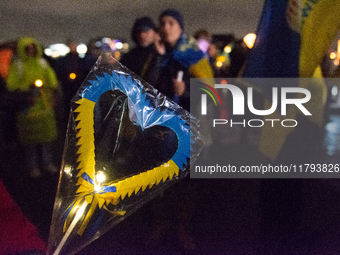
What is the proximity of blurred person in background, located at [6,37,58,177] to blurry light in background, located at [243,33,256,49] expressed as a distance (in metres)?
1.22

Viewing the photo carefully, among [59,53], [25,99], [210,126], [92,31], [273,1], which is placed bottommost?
[210,126]

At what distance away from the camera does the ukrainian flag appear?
1796 mm

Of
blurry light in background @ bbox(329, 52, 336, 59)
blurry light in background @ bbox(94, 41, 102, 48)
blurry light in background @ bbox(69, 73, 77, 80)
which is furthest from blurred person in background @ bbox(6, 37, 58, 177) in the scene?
blurry light in background @ bbox(329, 52, 336, 59)

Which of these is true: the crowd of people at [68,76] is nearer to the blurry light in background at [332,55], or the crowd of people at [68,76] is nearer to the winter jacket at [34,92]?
the winter jacket at [34,92]

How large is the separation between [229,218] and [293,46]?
1172 mm

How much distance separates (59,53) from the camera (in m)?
1.86

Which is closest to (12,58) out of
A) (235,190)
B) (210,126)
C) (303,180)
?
(210,126)

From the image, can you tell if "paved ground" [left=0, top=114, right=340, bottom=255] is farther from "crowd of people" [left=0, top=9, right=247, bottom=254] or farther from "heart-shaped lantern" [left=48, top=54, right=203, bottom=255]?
"heart-shaped lantern" [left=48, top=54, right=203, bottom=255]

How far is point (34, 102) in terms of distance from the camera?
1.90 metres

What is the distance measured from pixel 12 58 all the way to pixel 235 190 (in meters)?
1.67

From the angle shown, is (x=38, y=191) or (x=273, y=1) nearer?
(x=273, y=1)

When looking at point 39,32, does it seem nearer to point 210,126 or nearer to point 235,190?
point 210,126

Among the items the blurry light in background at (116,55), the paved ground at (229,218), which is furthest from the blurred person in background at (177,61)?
the paved ground at (229,218)
